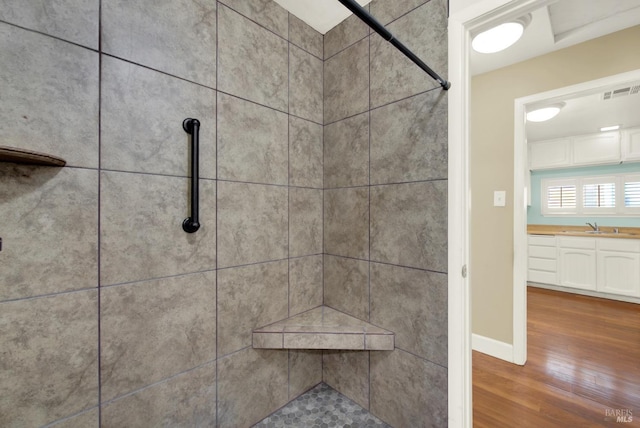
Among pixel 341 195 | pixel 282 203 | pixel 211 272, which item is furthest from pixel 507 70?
pixel 211 272

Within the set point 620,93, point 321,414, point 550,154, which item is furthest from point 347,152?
point 550,154

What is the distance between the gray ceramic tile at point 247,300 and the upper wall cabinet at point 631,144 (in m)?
5.29

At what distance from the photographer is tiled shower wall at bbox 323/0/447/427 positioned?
48.8 inches

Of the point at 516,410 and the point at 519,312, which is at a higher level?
the point at 519,312

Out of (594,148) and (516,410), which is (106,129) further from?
(594,148)

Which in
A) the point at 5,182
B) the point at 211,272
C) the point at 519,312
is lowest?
the point at 519,312

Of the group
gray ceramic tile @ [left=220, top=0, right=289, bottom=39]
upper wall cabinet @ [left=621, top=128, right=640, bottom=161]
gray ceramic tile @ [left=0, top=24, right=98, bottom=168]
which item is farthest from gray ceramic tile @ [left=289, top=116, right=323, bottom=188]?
upper wall cabinet @ [left=621, top=128, right=640, bottom=161]

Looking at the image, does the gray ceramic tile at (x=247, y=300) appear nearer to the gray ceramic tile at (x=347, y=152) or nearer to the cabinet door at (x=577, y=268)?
the gray ceramic tile at (x=347, y=152)

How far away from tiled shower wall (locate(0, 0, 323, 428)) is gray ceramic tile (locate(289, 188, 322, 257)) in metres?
0.02

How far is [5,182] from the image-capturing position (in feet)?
2.61

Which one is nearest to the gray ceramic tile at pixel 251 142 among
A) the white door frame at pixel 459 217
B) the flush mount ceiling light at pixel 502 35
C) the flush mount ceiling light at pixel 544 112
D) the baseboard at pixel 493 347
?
the white door frame at pixel 459 217

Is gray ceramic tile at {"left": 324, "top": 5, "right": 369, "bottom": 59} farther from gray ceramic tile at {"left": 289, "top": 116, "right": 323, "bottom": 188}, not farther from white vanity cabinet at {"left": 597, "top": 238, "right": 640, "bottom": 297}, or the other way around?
white vanity cabinet at {"left": 597, "top": 238, "right": 640, "bottom": 297}

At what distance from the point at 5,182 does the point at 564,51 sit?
3300mm

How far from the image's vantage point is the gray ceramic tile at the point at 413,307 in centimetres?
122
